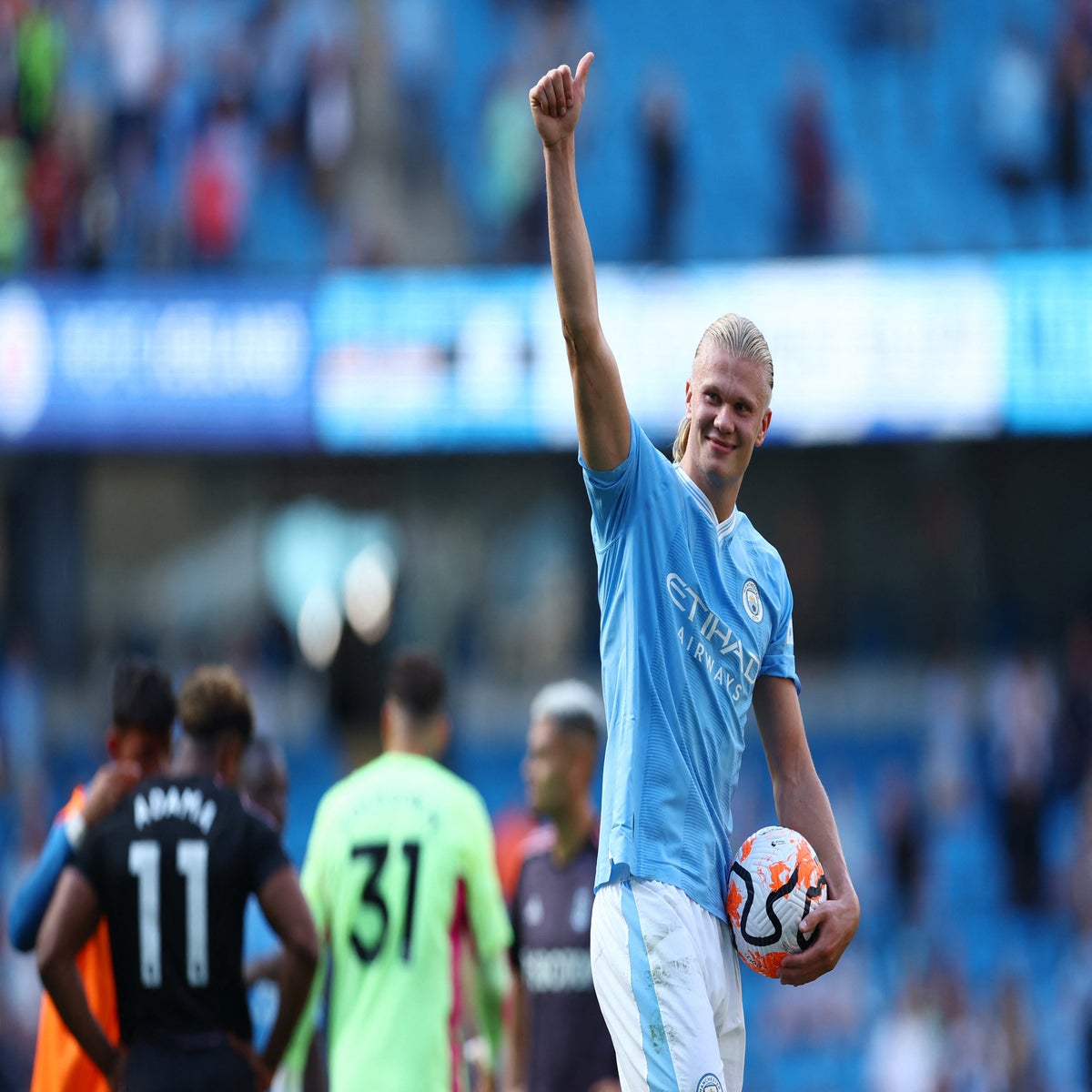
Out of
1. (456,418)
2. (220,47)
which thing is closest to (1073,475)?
(456,418)

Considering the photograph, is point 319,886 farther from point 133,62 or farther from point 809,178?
point 133,62

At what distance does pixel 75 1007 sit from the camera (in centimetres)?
471

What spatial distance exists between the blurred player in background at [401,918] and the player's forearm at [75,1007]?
0.90m

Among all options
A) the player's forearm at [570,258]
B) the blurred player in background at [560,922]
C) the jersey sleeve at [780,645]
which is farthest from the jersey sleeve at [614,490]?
the blurred player in background at [560,922]

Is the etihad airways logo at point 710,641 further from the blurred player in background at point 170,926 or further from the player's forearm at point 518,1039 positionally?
the player's forearm at point 518,1039

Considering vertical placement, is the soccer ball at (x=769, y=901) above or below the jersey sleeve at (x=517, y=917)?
above

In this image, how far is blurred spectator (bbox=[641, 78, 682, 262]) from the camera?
1609cm

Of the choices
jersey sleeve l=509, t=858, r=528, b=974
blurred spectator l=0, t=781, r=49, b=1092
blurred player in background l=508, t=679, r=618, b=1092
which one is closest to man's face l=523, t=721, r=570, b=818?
blurred player in background l=508, t=679, r=618, b=1092

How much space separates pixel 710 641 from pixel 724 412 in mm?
475

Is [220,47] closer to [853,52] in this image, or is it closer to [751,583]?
[853,52]

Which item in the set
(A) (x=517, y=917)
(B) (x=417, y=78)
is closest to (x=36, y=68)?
(B) (x=417, y=78)

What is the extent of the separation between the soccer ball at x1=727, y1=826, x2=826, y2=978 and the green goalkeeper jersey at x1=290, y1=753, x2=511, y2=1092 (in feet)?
6.64

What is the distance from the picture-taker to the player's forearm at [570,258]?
342cm

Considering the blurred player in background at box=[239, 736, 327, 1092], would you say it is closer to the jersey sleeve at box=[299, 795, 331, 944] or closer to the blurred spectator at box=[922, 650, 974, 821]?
the jersey sleeve at box=[299, 795, 331, 944]
